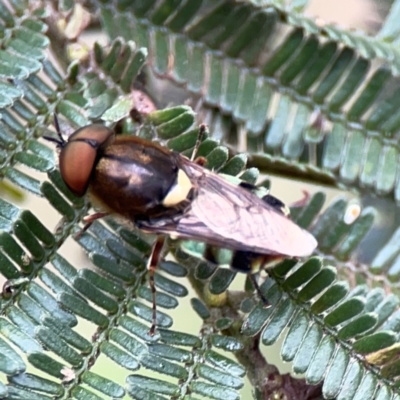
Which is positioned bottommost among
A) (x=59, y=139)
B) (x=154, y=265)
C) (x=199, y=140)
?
(x=154, y=265)

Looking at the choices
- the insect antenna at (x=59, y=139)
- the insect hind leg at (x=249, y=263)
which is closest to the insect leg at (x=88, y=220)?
the insect antenna at (x=59, y=139)

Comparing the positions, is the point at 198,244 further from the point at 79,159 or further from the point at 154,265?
the point at 79,159

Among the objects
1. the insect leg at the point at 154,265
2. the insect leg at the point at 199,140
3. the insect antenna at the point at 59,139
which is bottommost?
the insect leg at the point at 154,265

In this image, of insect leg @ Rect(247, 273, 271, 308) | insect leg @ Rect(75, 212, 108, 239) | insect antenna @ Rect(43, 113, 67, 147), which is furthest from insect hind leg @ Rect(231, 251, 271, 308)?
insect antenna @ Rect(43, 113, 67, 147)

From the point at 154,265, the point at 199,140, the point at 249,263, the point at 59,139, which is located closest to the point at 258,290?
Answer: the point at 249,263

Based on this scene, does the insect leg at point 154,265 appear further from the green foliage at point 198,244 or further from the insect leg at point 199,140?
the insect leg at point 199,140

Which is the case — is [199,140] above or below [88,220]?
above

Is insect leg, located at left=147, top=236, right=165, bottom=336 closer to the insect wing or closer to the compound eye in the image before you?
the insect wing
